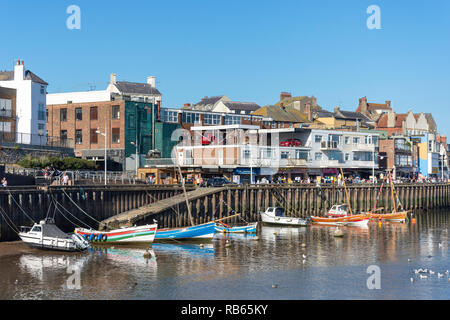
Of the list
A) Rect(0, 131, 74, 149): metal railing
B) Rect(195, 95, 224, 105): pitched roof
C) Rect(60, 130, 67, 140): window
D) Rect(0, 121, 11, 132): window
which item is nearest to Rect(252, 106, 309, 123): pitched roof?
Result: Rect(195, 95, 224, 105): pitched roof

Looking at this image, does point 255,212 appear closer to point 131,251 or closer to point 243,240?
point 243,240

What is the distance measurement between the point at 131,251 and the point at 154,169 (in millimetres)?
44048

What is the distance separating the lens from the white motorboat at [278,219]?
3135 inches

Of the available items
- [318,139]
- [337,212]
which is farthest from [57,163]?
[318,139]

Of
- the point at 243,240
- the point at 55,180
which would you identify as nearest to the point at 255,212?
the point at 243,240

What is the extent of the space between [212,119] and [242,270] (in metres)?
79.0

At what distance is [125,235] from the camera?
59344 mm

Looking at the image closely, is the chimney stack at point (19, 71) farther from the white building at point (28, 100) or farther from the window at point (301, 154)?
the window at point (301, 154)

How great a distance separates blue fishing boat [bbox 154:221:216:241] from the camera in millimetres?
61750

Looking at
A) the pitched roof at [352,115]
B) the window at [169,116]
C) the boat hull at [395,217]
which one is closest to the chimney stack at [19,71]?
the window at [169,116]

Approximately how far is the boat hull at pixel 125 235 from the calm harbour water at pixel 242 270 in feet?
3.26

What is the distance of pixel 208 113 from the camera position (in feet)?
408

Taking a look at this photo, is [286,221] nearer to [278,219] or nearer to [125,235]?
[278,219]

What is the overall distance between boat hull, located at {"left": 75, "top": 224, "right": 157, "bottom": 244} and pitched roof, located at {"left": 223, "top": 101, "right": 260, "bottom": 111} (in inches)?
3959
